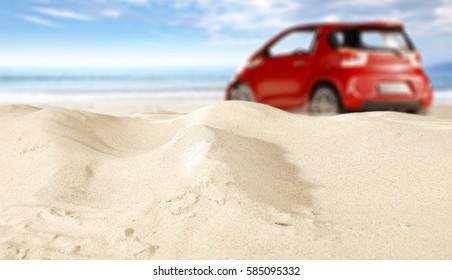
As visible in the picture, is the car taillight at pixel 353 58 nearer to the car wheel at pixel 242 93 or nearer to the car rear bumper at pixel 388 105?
the car rear bumper at pixel 388 105

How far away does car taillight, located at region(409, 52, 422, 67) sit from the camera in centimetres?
688

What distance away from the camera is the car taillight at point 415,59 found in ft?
22.6

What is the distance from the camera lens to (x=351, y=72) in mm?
6688

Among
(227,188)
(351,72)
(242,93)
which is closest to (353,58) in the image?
(351,72)

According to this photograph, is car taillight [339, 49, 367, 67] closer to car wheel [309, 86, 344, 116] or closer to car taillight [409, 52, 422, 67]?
car wheel [309, 86, 344, 116]

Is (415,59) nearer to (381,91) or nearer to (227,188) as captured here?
(381,91)

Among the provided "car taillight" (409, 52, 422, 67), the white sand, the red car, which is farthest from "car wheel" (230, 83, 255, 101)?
the white sand

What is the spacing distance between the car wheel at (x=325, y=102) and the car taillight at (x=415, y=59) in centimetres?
107

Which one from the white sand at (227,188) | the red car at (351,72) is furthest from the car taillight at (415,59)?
the white sand at (227,188)

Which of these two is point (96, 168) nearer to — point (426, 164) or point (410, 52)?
point (426, 164)

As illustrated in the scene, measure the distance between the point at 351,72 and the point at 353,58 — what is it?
18 centimetres

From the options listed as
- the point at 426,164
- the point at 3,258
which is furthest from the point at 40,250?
the point at 426,164
